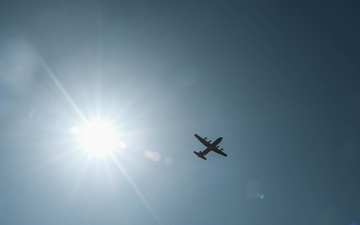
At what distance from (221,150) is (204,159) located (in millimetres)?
8913

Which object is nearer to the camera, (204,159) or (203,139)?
(203,139)

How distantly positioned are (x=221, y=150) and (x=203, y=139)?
8.73 metres

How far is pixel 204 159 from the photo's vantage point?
105375 mm

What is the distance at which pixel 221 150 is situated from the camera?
328 ft

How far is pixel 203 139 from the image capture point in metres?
96.4

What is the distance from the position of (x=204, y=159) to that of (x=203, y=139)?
12366mm
